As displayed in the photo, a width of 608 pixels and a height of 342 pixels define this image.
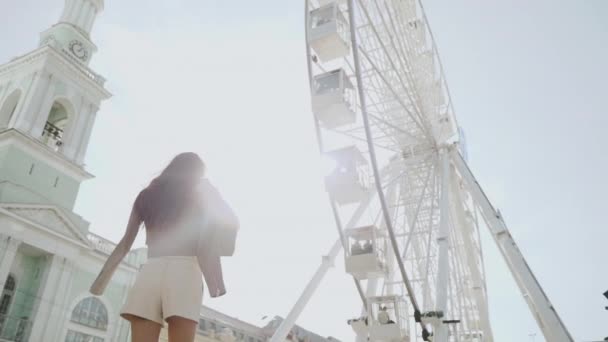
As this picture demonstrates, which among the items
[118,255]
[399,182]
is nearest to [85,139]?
[399,182]

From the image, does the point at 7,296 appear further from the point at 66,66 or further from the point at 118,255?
the point at 118,255

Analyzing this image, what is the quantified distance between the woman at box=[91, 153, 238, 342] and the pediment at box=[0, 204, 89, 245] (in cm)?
2501

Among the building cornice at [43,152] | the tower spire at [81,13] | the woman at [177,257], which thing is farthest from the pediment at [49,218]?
the woman at [177,257]

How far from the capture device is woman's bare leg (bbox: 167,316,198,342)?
238 centimetres

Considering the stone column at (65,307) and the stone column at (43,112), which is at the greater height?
the stone column at (43,112)

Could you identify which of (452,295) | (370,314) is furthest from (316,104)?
(452,295)

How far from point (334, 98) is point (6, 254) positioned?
1830cm

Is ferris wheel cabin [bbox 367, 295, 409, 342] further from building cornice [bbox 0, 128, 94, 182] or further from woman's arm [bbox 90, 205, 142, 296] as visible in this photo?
building cornice [bbox 0, 128, 94, 182]

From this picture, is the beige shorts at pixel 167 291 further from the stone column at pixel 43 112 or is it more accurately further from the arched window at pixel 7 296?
the stone column at pixel 43 112

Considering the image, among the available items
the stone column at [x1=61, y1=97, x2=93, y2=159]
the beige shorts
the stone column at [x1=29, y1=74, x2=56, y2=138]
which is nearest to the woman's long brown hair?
the beige shorts

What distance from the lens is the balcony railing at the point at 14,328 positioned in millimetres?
23202

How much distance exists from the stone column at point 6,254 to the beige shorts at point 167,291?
24686 mm

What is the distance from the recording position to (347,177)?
49.5 feet

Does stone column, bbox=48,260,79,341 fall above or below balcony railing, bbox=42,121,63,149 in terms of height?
below
